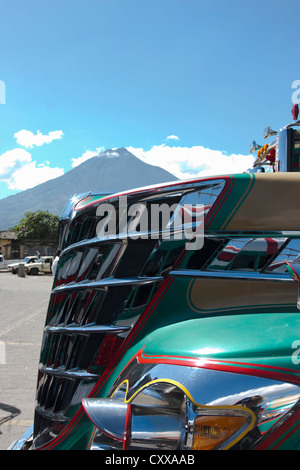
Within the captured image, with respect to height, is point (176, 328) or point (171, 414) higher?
point (176, 328)

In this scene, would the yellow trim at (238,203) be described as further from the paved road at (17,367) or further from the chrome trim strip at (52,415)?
the paved road at (17,367)

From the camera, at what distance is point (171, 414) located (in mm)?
1185

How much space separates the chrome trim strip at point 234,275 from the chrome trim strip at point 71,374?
0.56 metres

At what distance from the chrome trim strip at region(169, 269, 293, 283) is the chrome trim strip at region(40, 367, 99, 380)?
1.84 ft

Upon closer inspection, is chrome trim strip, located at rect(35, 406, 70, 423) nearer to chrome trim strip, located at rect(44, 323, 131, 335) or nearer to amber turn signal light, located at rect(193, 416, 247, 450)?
chrome trim strip, located at rect(44, 323, 131, 335)

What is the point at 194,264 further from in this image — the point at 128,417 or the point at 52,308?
the point at 52,308

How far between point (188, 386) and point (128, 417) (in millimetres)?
233

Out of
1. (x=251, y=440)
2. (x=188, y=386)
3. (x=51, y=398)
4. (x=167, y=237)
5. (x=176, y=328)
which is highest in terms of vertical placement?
(x=167, y=237)

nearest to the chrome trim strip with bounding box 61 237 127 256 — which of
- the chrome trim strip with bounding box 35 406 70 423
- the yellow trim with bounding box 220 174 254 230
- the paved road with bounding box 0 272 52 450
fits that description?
the yellow trim with bounding box 220 174 254 230

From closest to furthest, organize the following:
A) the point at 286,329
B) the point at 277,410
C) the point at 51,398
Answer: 1. the point at 277,410
2. the point at 286,329
3. the point at 51,398

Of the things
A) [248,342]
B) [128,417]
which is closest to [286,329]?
[248,342]

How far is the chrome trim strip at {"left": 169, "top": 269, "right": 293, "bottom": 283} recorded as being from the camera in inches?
55.7

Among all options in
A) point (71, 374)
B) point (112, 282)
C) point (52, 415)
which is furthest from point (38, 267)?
point (112, 282)
